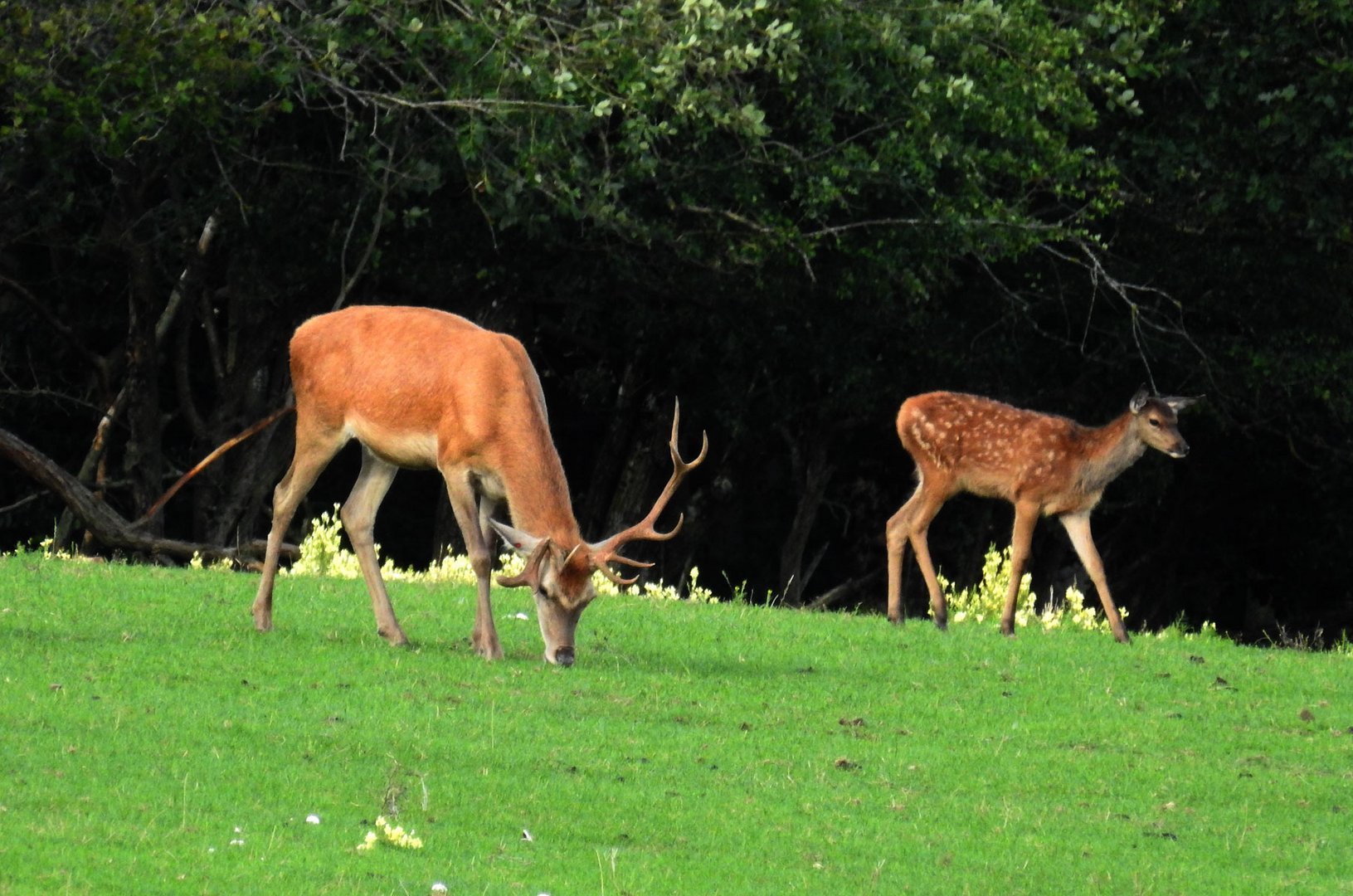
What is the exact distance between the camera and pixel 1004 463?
607 inches

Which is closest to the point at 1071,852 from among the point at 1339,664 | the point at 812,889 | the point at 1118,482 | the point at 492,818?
the point at 812,889

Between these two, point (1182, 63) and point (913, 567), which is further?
point (913, 567)

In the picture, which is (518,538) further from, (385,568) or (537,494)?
(385,568)

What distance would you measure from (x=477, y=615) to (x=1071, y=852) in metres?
4.14

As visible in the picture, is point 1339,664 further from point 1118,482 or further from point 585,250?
point 1118,482

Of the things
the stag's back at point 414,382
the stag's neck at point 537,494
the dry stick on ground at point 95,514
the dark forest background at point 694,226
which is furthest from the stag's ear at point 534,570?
the dry stick on ground at point 95,514

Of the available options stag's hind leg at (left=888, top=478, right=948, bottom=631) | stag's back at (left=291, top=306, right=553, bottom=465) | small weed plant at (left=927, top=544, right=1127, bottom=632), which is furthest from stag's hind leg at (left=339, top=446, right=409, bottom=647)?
small weed plant at (left=927, top=544, right=1127, bottom=632)

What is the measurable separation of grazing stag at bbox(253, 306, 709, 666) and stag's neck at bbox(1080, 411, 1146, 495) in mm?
4285

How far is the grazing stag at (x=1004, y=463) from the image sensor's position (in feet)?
50.6

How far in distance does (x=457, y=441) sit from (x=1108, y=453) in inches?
217

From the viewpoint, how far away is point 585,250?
20.9m

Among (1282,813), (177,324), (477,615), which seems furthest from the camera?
(177,324)

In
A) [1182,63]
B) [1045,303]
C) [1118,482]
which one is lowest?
[1118,482]

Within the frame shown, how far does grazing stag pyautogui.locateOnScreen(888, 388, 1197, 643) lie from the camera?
15438 mm
